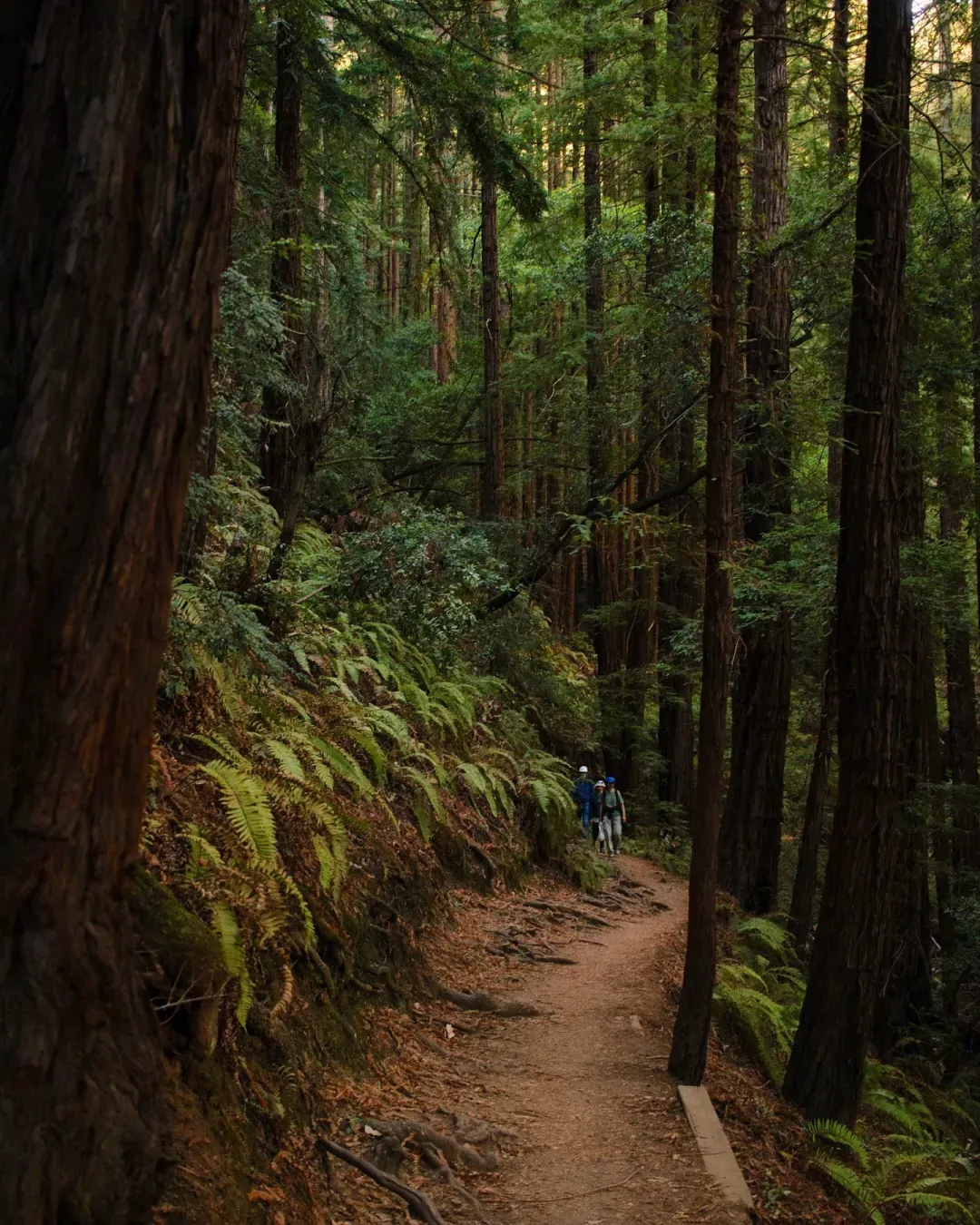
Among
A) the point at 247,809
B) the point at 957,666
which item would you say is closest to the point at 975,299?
the point at 957,666

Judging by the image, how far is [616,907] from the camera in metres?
13.3

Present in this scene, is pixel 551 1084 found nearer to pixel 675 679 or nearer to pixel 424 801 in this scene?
pixel 424 801

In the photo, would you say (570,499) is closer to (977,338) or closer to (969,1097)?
(977,338)

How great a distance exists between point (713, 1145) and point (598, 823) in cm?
1182

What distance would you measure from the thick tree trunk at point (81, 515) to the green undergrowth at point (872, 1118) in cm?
604

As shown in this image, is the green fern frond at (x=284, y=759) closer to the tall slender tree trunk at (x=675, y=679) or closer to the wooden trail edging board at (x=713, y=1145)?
the wooden trail edging board at (x=713, y=1145)

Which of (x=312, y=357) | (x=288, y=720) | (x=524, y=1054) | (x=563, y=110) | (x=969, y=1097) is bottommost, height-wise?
(x=969, y=1097)

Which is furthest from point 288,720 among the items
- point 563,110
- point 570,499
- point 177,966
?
point 570,499

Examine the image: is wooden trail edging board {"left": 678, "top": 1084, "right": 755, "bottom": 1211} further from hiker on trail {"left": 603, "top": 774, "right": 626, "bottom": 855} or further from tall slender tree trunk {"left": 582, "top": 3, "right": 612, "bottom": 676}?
tall slender tree trunk {"left": 582, "top": 3, "right": 612, "bottom": 676}

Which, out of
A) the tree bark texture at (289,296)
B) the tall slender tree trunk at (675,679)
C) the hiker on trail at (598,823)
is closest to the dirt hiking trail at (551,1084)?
the tree bark texture at (289,296)

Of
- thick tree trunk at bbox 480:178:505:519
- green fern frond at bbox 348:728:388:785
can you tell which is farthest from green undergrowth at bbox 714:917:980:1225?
thick tree trunk at bbox 480:178:505:519

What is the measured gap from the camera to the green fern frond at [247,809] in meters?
5.32

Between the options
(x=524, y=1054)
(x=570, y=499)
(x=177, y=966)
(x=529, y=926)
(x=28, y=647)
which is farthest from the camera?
(x=570, y=499)

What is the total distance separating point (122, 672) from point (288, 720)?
16.1 feet
